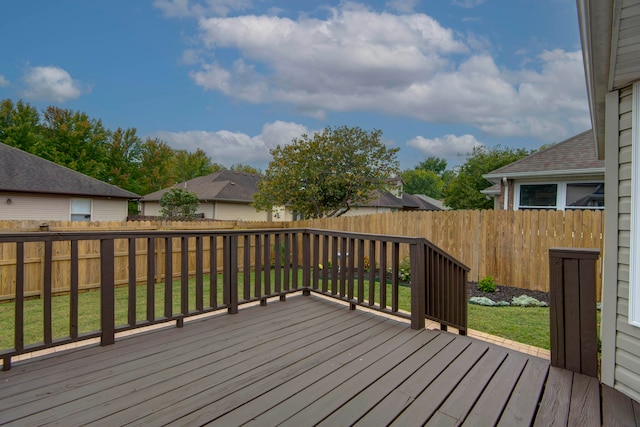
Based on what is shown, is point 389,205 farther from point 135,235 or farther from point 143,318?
point 135,235

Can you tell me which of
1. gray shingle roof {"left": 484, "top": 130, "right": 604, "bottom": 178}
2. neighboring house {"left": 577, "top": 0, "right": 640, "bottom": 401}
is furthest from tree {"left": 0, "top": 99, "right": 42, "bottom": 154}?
neighboring house {"left": 577, "top": 0, "right": 640, "bottom": 401}

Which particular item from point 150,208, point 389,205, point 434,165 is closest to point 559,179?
point 389,205

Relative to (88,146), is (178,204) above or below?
below

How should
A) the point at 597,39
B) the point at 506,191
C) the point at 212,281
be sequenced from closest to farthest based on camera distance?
the point at 597,39 < the point at 212,281 < the point at 506,191

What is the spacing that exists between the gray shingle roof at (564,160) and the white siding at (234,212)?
41.3 feet

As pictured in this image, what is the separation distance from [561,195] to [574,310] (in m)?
7.36

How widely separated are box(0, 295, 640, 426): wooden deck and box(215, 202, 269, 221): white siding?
15199 mm

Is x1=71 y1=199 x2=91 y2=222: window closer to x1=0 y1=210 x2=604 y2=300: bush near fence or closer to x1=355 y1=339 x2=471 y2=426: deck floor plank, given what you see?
x1=0 y1=210 x2=604 y2=300: bush near fence

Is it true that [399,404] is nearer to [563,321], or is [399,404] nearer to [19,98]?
[563,321]

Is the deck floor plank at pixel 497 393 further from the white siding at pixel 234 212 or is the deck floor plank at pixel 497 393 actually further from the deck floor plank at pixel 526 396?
the white siding at pixel 234 212

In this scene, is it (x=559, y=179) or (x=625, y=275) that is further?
(x=559, y=179)

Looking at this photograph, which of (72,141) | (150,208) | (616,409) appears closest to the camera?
(616,409)

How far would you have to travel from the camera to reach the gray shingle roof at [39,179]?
10.6 meters

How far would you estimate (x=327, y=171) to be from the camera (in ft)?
38.0
